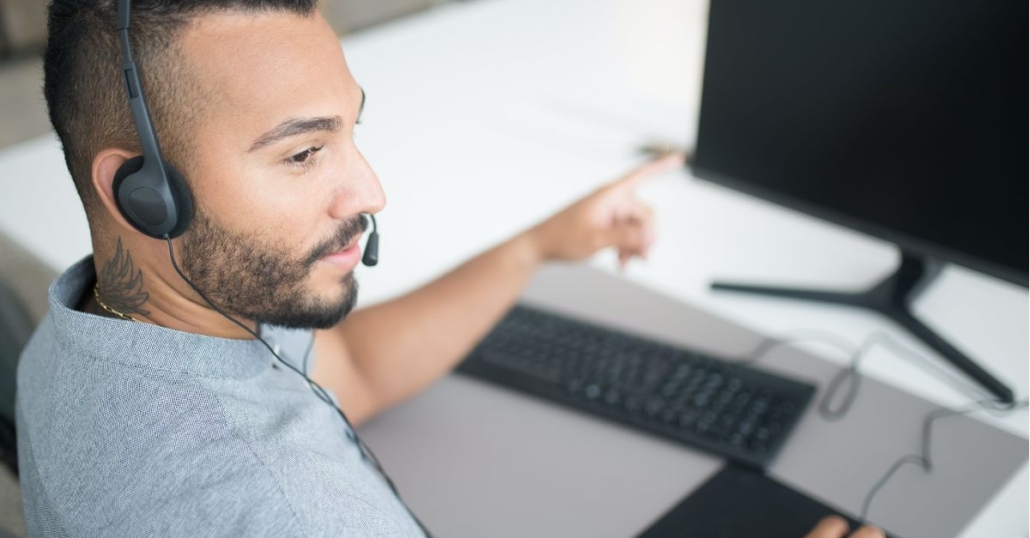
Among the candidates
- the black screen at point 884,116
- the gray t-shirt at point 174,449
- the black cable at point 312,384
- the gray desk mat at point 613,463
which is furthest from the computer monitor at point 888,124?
the gray t-shirt at point 174,449

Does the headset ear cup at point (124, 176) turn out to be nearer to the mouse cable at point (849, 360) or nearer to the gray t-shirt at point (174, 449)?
the gray t-shirt at point (174, 449)

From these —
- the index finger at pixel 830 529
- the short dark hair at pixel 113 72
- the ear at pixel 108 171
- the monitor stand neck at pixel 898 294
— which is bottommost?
the index finger at pixel 830 529

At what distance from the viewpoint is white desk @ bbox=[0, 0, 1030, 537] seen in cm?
118

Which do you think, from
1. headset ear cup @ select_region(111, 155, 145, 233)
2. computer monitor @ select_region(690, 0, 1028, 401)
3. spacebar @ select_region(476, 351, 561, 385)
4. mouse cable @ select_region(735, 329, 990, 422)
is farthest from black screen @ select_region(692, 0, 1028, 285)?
headset ear cup @ select_region(111, 155, 145, 233)

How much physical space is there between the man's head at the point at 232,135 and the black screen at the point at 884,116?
0.56 m

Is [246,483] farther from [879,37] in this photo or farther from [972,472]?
Answer: [879,37]

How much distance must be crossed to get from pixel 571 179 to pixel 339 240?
0.75m

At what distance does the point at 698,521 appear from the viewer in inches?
35.6

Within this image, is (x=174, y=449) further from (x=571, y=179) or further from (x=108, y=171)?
(x=571, y=179)

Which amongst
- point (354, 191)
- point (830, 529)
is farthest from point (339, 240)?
point (830, 529)

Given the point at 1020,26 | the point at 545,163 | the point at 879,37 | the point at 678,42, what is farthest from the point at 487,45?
the point at 1020,26

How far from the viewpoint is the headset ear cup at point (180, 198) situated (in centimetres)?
71

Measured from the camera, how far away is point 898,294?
1182 mm

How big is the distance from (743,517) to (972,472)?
0.23 m
